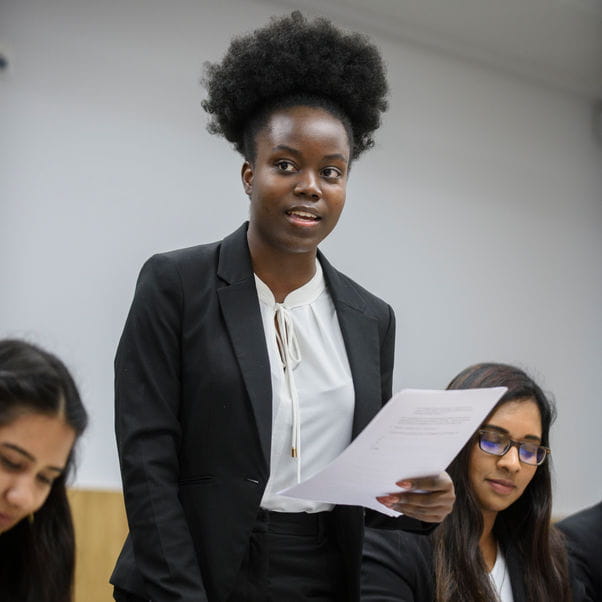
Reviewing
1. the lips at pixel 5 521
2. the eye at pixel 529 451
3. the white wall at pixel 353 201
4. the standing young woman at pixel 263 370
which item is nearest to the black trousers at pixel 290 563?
the standing young woman at pixel 263 370

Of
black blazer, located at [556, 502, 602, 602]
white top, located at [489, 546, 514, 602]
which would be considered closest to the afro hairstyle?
white top, located at [489, 546, 514, 602]

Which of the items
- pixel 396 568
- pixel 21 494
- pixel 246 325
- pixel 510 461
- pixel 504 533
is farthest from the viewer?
pixel 504 533

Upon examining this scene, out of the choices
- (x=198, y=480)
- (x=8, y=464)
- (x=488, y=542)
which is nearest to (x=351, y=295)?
(x=198, y=480)

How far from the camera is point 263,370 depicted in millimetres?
1798

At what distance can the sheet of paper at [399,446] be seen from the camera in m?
1.64

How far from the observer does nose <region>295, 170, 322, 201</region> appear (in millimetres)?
1859

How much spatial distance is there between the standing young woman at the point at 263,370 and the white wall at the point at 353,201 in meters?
1.02

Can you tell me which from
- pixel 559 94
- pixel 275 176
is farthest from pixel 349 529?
pixel 559 94

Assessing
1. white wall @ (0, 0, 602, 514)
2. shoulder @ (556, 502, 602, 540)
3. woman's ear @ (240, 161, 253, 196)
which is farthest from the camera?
white wall @ (0, 0, 602, 514)

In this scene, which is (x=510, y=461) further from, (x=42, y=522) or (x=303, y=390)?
(x=42, y=522)

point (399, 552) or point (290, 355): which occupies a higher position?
point (290, 355)

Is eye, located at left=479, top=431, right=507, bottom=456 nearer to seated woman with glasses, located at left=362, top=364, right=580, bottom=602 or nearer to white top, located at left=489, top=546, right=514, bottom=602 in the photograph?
seated woman with glasses, located at left=362, top=364, right=580, bottom=602

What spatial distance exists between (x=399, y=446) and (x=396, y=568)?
75 centimetres

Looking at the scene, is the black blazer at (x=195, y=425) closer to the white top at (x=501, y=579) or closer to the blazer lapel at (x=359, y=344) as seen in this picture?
the blazer lapel at (x=359, y=344)
